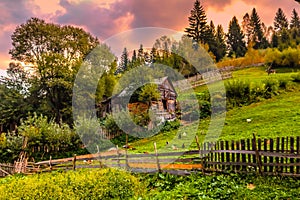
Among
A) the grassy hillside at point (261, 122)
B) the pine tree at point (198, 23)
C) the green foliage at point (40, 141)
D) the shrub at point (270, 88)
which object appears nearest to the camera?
the grassy hillside at point (261, 122)

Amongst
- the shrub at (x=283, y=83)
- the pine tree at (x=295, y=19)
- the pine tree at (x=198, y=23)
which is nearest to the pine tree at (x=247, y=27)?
the pine tree at (x=295, y=19)

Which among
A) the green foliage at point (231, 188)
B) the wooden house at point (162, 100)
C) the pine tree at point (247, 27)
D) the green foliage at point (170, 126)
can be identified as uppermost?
the pine tree at point (247, 27)

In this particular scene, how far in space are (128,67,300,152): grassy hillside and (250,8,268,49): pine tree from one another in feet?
182

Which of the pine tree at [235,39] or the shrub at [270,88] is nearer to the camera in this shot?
the shrub at [270,88]

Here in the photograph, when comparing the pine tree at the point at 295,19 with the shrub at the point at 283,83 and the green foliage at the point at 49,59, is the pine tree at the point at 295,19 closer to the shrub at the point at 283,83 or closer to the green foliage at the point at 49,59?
the shrub at the point at 283,83

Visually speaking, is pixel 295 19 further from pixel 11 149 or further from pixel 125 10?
pixel 11 149

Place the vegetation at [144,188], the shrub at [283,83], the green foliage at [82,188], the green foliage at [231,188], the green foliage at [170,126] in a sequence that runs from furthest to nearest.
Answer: the shrub at [283,83] < the green foliage at [170,126] < the green foliage at [82,188] < the vegetation at [144,188] < the green foliage at [231,188]

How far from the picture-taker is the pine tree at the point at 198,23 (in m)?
63.4

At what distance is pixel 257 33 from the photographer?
8388cm

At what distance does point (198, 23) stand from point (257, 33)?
28.3 meters

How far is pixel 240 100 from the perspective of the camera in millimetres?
27578

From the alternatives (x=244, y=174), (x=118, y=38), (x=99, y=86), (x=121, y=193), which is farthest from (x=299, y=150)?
(x=99, y=86)

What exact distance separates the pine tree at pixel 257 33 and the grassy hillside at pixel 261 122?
55476 mm

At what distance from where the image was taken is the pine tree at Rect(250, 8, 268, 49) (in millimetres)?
80375
